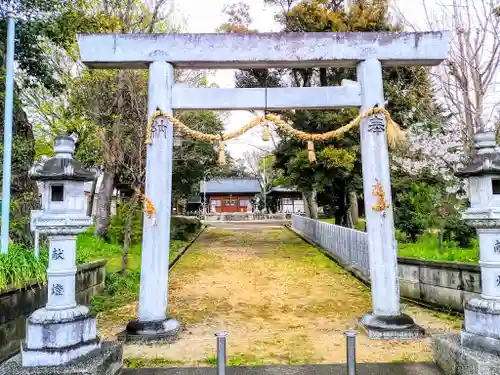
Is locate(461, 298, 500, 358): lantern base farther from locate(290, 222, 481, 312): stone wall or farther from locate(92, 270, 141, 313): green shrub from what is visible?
Answer: locate(92, 270, 141, 313): green shrub

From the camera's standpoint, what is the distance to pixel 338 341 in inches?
204

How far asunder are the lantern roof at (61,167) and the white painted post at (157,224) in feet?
4.69

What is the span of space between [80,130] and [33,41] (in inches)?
187

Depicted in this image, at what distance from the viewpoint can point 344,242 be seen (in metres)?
11.7

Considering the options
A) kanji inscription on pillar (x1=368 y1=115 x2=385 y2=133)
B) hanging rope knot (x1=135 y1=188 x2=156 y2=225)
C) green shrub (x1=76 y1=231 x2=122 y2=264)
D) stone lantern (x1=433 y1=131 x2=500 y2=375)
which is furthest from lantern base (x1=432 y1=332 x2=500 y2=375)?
green shrub (x1=76 y1=231 x2=122 y2=264)

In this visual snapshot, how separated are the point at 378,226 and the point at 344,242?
6.42m

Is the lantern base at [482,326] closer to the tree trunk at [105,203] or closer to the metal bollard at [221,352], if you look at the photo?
the metal bollard at [221,352]

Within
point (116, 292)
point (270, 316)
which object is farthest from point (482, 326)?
point (116, 292)

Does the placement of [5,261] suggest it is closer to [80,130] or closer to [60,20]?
A: [60,20]

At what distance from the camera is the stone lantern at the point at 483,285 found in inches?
143

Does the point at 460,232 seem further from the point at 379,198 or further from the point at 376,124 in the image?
the point at 376,124

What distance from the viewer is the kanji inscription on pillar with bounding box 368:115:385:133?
5.59m

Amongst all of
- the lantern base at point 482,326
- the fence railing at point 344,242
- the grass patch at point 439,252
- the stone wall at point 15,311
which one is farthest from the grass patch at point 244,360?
the fence railing at point 344,242

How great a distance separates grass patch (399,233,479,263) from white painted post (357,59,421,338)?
7.36 ft
